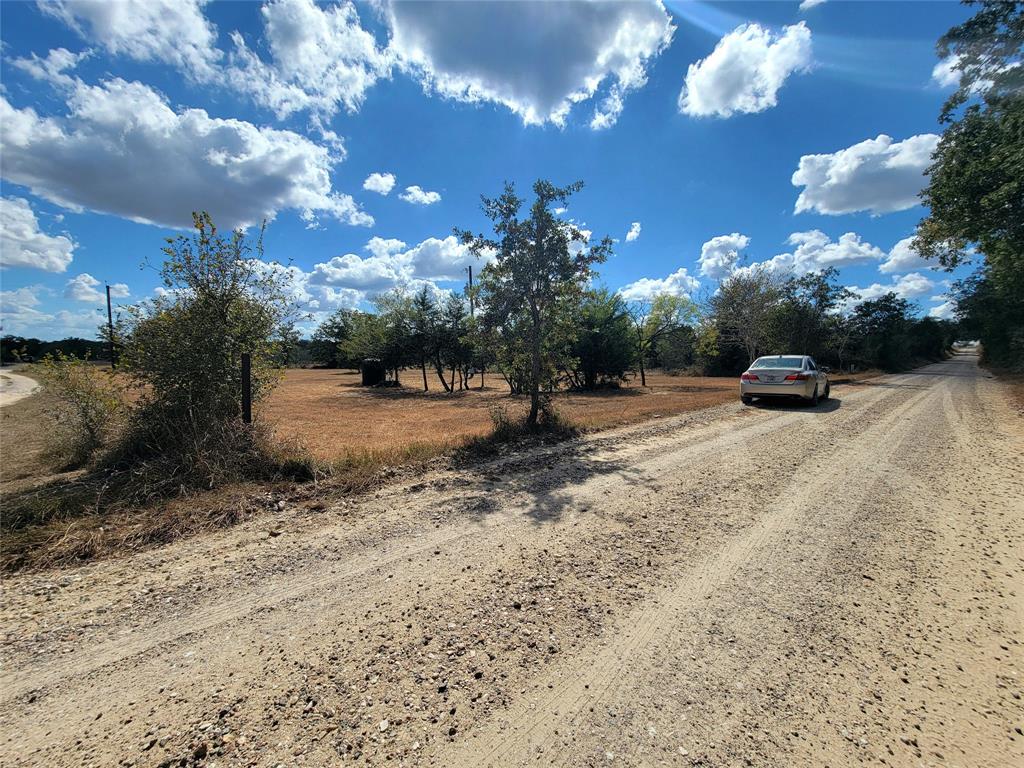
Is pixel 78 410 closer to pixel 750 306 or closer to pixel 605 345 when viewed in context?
pixel 605 345

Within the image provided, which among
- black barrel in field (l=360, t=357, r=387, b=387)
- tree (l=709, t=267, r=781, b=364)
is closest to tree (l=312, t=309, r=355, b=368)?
black barrel in field (l=360, t=357, r=387, b=387)

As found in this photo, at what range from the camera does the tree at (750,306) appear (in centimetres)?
2881

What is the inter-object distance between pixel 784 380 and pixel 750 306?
2027 cm

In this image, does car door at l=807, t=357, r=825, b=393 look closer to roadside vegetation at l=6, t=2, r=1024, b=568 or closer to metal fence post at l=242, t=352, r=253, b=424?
roadside vegetation at l=6, t=2, r=1024, b=568

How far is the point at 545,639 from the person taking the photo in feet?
8.02

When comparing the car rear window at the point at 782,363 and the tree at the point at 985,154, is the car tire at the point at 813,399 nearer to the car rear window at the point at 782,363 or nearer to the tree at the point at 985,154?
the car rear window at the point at 782,363

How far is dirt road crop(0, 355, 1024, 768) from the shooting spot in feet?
5.90

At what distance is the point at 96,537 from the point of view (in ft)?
12.0

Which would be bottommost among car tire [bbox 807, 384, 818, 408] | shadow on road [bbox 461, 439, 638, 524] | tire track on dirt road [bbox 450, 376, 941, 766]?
tire track on dirt road [bbox 450, 376, 941, 766]

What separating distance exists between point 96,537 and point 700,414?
11.4 meters

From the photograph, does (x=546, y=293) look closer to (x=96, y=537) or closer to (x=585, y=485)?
(x=585, y=485)

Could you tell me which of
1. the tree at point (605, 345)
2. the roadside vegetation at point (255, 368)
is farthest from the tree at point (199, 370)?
the tree at point (605, 345)

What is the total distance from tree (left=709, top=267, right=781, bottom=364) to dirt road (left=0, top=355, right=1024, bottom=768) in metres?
27.3

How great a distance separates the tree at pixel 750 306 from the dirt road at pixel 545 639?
1075 inches
